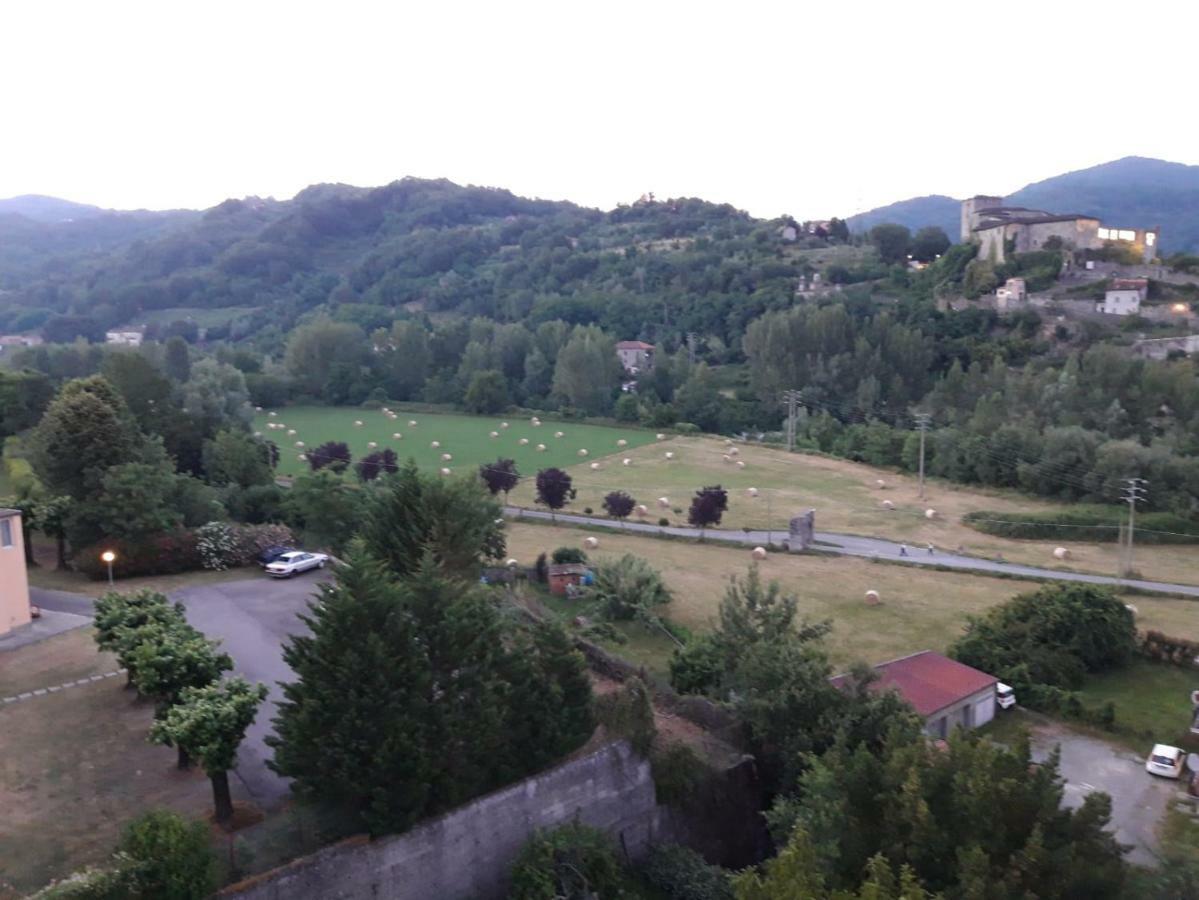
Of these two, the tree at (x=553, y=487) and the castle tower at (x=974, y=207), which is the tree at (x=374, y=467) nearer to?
the tree at (x=553, y=487)

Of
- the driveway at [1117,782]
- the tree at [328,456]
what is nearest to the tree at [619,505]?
the tree at [328,456]

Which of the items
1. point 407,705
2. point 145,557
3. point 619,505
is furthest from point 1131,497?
point 145,557

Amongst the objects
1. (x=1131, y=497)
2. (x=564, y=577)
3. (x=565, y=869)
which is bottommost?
(x=564, y=577)

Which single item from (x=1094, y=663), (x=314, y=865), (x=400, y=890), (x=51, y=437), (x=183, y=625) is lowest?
(x=1094, y=663)

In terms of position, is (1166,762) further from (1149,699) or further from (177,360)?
(177,360)

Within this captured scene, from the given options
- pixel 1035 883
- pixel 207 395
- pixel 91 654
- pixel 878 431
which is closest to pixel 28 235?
pixel 207 395

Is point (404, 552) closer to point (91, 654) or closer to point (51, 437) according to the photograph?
point (91, 654)

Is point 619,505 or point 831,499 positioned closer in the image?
point 619,505
